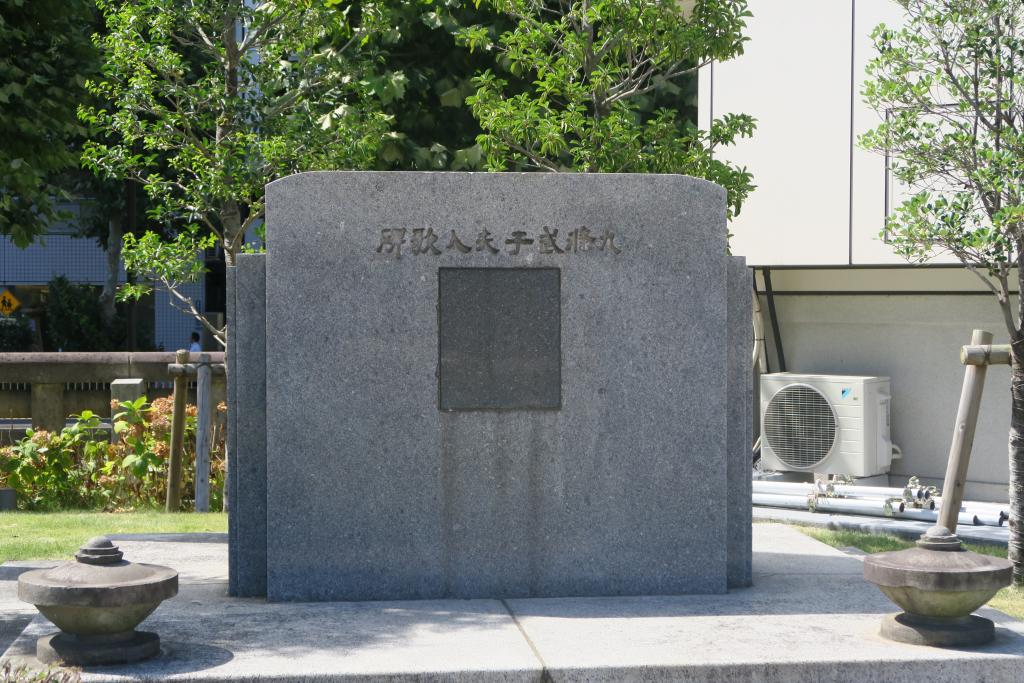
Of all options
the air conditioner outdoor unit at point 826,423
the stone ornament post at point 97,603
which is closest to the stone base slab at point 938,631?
the stone ornament post at point 97,603

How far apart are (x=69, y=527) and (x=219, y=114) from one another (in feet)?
14.0

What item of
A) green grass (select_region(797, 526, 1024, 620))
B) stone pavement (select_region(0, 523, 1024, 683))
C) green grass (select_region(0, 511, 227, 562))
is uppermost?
stone pavement (select_region(0, 523, 1024, 683))

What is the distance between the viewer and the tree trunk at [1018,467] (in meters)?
8.44

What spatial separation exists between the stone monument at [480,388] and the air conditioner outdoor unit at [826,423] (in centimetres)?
680

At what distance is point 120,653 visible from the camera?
215 inches

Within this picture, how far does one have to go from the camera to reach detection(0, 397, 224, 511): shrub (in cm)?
1180

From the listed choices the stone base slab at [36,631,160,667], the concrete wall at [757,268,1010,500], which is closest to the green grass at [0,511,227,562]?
the stone base slab at [36,631,160,667]

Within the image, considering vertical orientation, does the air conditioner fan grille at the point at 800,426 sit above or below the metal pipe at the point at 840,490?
above

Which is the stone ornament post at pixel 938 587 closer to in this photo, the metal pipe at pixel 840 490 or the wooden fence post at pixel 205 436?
the metal pipe at pixel 840 490

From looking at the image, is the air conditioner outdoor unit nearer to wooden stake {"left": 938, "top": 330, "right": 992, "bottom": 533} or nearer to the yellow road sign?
wooden stake {"left": 938, "top": 330, "right": 992, "bottom": 533}

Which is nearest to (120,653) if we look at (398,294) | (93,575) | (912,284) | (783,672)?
(93,575)

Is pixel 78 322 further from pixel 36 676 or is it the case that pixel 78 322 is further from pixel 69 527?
pixel 36 676

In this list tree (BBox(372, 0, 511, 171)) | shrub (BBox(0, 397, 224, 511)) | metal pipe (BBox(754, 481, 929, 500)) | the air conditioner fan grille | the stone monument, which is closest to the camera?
the stone monument

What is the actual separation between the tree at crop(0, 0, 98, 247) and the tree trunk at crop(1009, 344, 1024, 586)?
279 inches
